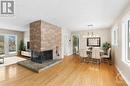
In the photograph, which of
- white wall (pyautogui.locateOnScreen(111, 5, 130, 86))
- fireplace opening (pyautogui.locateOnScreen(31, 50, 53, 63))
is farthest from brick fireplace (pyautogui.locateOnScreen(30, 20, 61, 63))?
white wall (pyautogui.locateOnScreen(111, 5, 130, 86))

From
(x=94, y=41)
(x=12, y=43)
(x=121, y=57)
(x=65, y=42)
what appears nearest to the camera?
(x=121, y=57)

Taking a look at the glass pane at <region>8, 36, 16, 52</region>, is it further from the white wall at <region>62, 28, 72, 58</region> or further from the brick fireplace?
the white wall at <region>62, 28, 72, 58</region>

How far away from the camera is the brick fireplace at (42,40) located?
500cm

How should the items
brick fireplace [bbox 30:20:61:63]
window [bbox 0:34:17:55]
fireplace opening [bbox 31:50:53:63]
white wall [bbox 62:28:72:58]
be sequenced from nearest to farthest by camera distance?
brick fireplace [bbox 30:20:61:63]
fireplace opening [bbox 31:50:53:63]
window [bbox 0:34:17:55]
white wall [bbox 62:28:72:58]

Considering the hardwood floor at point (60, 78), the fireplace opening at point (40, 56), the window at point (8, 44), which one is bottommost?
the hardwood floor at point (60, 78)

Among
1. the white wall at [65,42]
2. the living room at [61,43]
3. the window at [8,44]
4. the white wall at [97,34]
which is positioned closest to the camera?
the living room at [61,43]

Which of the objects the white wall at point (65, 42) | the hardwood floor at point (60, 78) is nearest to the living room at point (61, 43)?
the hardwood floor at point (60, 78)

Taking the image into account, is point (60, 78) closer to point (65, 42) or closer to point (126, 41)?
point (126, 41)

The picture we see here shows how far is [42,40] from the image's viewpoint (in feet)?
16.4

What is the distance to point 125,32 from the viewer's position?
3.52 metres

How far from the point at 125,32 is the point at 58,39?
14.2 feet

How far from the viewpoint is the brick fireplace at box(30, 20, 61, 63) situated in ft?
16.4

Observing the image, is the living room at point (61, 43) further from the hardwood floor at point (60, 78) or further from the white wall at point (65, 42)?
the white wall at point (65, 42)

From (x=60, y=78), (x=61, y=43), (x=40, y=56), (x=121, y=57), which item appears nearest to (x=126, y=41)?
(x=121, y=57)
